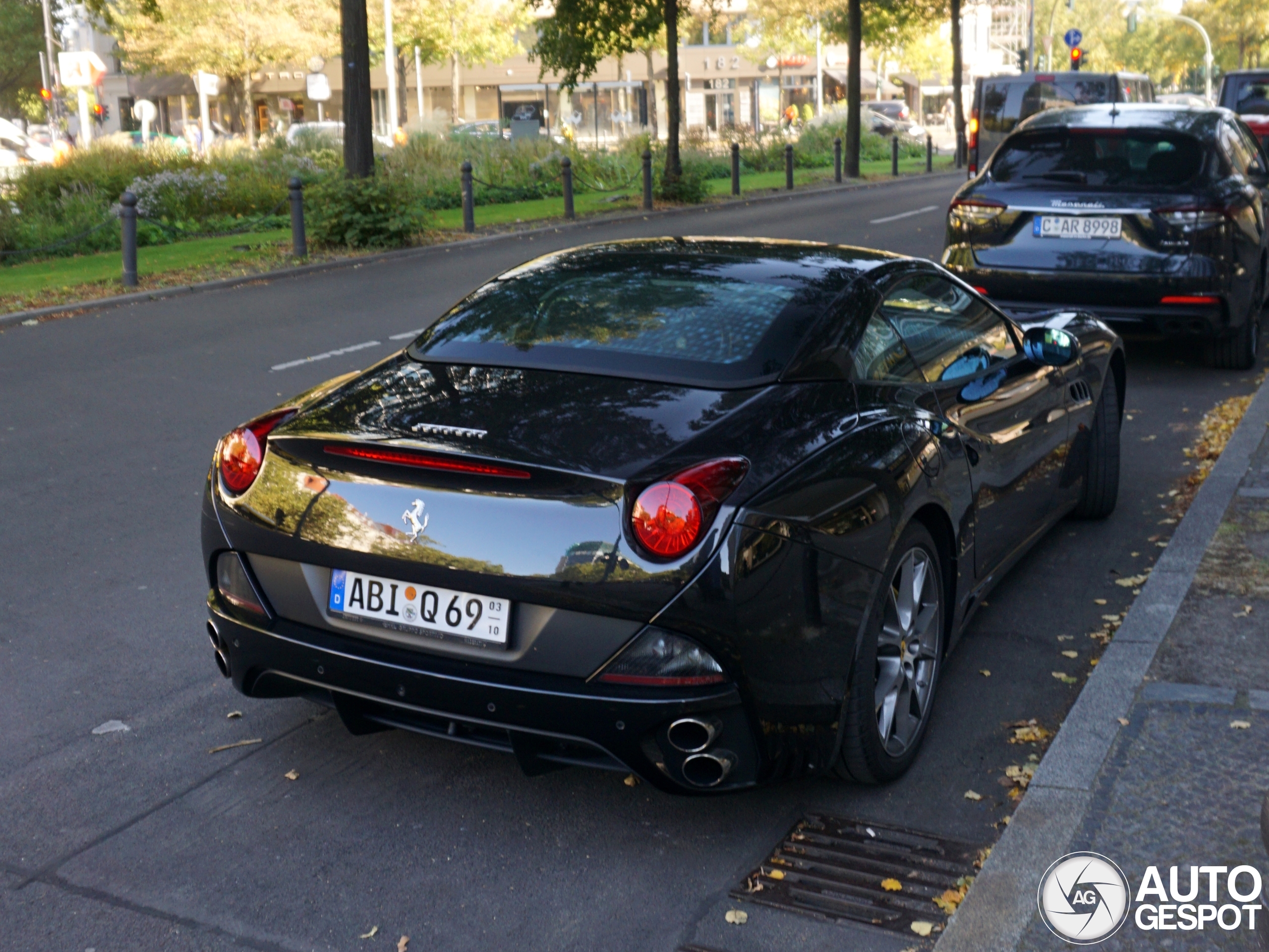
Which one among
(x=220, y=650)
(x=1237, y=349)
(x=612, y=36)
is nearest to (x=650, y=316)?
(x=220, y=650)

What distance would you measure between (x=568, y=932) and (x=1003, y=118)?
991 inches

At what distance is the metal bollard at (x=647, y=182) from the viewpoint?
25.2 m

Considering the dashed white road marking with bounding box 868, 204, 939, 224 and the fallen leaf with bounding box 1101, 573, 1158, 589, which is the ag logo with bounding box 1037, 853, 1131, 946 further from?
the dashed white road marking with bounding box 868, 204, 939, 224

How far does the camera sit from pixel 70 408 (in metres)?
9.21

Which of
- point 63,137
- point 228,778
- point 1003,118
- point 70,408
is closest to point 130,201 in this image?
point 70,408

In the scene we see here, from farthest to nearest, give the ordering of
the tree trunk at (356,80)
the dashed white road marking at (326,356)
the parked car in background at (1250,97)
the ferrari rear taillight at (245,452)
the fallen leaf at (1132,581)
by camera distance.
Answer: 1. the parked car in background at (1250,97)
2. the tree trunk at (356,80)
3. the dashed white road marking at (326,356)
4. the fallen leaf at (1132,581)
5. the ferrari rear taillight at (245,452)

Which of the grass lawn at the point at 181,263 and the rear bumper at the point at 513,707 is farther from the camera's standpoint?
the grass lawn at the point at 181,263

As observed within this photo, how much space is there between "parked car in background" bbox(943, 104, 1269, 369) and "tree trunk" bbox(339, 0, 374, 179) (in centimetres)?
1106

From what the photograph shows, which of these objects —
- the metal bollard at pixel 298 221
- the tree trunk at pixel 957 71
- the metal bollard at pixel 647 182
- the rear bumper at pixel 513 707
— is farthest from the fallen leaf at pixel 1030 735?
the tree trunk at pixel 957 71

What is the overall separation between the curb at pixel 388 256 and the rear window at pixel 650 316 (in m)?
10.2

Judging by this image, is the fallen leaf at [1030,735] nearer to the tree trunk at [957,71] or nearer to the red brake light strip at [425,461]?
the red brake light strip at [425,461]

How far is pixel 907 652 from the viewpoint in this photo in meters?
3.93

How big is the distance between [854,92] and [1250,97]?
1071 cm

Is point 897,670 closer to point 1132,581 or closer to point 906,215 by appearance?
point 1132,581
